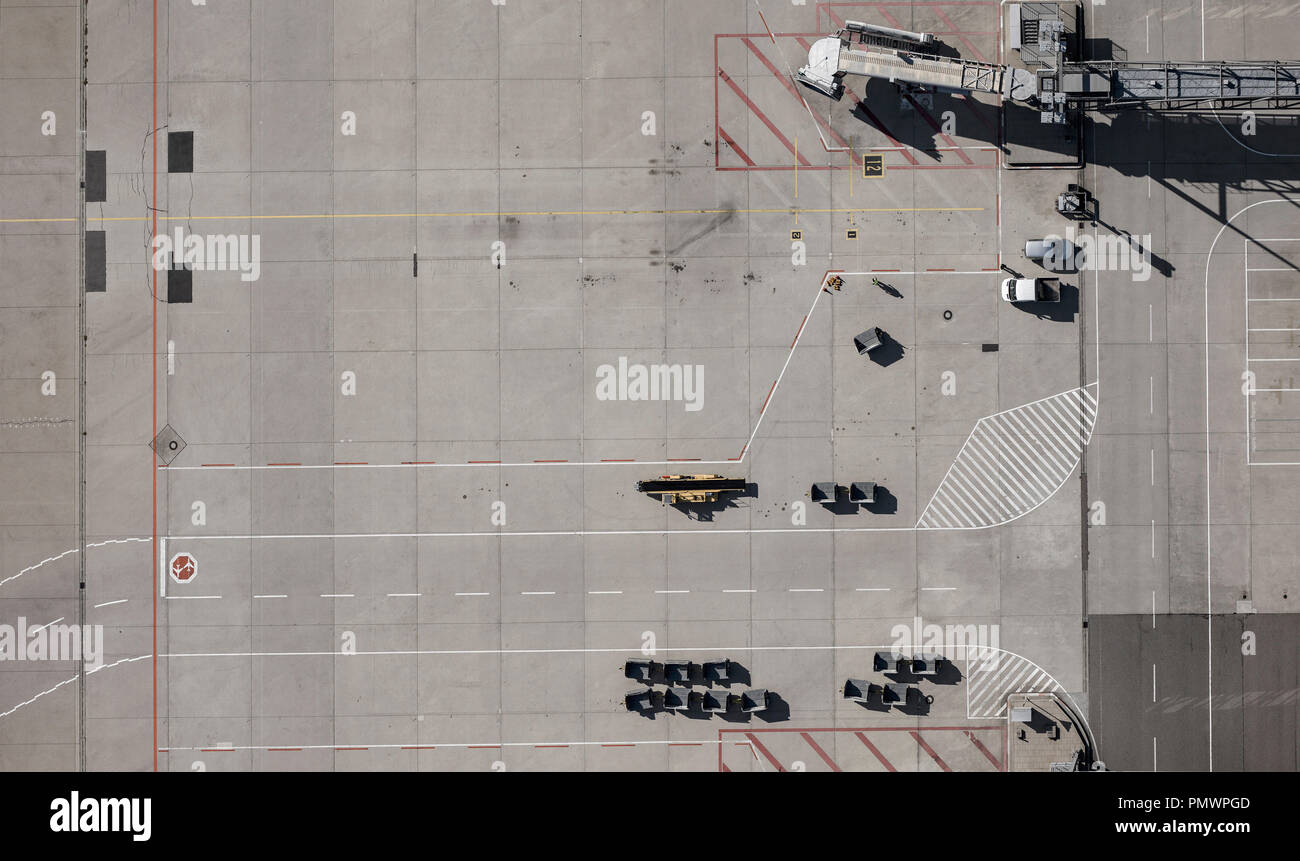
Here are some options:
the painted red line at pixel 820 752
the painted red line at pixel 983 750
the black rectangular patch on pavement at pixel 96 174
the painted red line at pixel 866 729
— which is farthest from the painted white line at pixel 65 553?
the painted red line at pixel 983 750

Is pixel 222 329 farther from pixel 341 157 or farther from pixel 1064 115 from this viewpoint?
pixel 1064 115

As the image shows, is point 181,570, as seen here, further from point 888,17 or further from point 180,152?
point 888,17

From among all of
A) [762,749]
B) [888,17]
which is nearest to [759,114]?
[888,17]

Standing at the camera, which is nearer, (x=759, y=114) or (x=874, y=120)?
(x=759, y=114)

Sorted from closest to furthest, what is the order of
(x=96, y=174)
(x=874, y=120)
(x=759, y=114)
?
(x=759, y=114) < (x=874, y=120) < (x=96, y=174)

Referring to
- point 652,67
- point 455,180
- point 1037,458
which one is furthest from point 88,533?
point 1037,458

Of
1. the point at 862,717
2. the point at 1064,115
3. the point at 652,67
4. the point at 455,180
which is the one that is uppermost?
the point at 652,67
